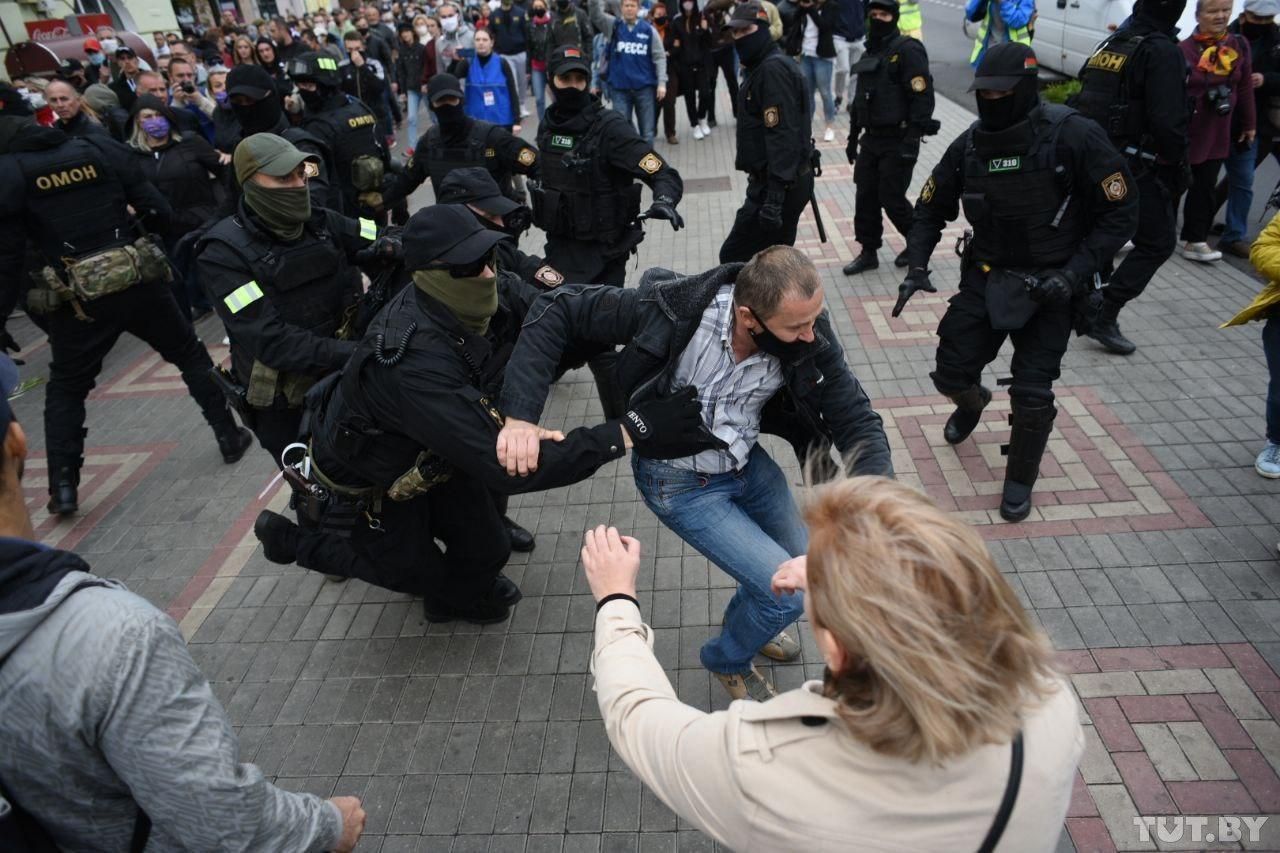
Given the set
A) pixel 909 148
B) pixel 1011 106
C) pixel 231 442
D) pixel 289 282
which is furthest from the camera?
pixel 909 148

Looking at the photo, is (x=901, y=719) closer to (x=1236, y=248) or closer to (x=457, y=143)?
(x=457, y=143)

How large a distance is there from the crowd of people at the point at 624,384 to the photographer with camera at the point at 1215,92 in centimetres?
3

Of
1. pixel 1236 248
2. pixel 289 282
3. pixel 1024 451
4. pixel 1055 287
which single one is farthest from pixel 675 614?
pixel 1236 248

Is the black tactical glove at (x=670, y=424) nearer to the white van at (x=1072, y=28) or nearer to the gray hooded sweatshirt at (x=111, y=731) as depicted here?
the gray hooded sweatshirt at (x=111, y=731)

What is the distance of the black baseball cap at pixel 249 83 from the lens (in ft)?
19.8

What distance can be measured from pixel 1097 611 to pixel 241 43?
1348 centimetres

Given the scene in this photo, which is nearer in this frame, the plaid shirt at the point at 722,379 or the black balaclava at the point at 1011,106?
the plaid shirt at the point at 722,379

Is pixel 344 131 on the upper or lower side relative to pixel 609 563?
upper

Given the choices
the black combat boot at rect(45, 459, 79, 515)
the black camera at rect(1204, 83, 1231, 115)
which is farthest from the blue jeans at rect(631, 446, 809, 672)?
the black camera at rect(1204, 83, 1231, 115)

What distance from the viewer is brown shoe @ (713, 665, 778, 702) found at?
3217 mm

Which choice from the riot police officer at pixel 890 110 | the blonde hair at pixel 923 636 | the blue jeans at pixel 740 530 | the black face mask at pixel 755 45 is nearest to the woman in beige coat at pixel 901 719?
the blonde hair at pixel 923 636

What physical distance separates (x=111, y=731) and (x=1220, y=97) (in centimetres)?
762

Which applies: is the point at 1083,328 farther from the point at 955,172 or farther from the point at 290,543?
the point at 290,543

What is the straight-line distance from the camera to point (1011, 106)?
3.66 m
